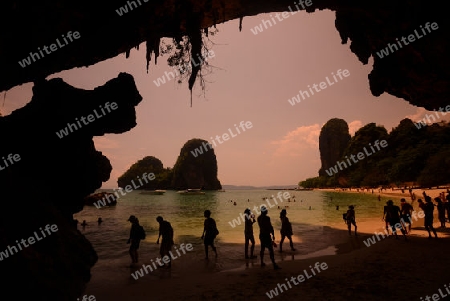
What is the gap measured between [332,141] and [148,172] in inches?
4818

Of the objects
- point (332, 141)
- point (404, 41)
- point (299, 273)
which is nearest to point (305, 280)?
point (299, 273)

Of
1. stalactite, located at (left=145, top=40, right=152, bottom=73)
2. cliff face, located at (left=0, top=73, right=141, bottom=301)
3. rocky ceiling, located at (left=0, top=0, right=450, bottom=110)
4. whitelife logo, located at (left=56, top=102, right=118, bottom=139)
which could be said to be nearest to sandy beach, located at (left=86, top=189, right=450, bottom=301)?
cliff face, located at (left=0, top=73, right=141, bottom=301)

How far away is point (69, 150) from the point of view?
736cm

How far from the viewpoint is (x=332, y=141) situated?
134375 mm

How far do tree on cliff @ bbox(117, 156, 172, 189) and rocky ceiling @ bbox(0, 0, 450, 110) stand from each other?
148 m

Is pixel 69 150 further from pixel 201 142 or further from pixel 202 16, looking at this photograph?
pixel 201 142

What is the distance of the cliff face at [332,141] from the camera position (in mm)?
130750

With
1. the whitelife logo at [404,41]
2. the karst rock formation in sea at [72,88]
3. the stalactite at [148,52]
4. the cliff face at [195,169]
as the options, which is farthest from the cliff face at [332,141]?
the stalactite at [148,52]

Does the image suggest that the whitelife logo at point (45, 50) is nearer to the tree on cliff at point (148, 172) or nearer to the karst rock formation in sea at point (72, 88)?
the karst rock formation in sea at point (72, 88)

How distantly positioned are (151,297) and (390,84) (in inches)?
569

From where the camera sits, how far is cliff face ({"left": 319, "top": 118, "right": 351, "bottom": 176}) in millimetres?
130750

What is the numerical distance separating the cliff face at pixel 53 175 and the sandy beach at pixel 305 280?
230 centimetres

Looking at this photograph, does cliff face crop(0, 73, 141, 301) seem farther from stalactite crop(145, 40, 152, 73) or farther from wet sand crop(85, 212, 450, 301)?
stalactite crop(145, 40, 152, 73)

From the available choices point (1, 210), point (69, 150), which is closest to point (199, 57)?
point (69, 150)
